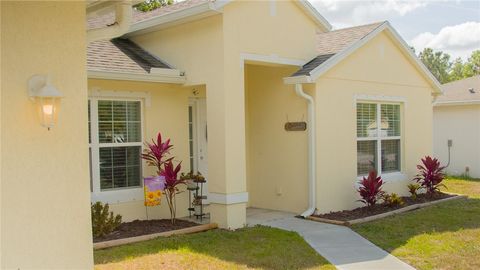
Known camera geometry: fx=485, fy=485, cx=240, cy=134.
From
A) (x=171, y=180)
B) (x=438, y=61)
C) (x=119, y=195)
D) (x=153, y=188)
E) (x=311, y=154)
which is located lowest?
Result: (x=119, y=195)

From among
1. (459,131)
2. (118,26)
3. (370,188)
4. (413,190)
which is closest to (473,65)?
(459,131)

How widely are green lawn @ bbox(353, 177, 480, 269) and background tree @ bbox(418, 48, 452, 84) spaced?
74.5 meters

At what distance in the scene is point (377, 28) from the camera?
11961 millimetres

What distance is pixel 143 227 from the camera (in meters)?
9.08

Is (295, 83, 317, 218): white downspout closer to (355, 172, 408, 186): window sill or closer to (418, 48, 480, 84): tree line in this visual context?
(355, 172, 408, 186): window sill

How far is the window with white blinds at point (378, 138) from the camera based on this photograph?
11953mm

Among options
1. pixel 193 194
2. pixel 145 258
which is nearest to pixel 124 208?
pixel 193 194

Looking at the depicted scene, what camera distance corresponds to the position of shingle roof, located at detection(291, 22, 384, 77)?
10602 millimetres

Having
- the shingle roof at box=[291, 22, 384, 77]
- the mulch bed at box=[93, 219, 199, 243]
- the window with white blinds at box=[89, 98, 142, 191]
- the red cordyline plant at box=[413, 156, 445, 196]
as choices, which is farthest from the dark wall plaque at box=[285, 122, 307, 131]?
the red cordyline plant at box=[413, 156, 445, 196]

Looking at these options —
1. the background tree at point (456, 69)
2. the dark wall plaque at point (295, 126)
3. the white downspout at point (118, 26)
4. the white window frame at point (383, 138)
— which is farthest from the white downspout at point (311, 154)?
the background tree at point (456, 69)

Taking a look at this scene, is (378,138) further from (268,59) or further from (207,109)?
(207,109)

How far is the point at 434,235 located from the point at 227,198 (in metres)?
3.81

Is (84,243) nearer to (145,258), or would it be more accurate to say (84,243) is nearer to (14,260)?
(14,260)

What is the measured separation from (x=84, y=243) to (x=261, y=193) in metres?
7.22
